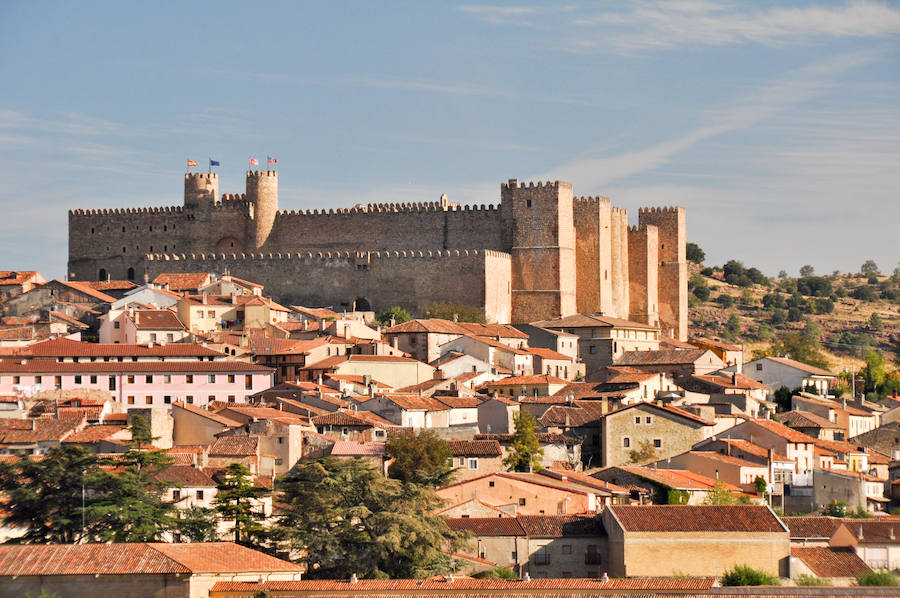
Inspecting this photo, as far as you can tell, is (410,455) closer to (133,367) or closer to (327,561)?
(327,561)

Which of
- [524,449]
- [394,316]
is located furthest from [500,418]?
[394,316]

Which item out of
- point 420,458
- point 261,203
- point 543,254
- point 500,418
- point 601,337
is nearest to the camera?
point 420,458

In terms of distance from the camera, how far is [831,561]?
3581 centimetres

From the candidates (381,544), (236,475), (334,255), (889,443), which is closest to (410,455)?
(236,475)

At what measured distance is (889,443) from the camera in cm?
5453

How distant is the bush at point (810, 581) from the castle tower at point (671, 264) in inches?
1488

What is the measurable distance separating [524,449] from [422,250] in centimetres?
2683

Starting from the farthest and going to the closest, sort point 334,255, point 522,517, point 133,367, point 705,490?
point 334,255 < point 133,367 < point 705,490 < point 522,517

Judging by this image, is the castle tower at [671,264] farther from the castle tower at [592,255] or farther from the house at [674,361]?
the house at [674,361]

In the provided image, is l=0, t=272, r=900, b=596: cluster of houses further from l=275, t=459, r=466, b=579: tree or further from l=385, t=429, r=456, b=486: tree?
l=275, t=459, r=466, b=579: tree

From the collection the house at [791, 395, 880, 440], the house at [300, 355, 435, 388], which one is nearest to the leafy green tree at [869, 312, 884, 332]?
the house at [791, 395, 880, 440]

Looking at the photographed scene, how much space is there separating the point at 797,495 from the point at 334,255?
30093 mm

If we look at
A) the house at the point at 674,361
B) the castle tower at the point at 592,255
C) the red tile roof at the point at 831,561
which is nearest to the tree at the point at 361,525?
the red tile roof at the point at 831,561

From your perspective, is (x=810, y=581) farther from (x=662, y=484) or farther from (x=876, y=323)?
(x=876, y=323)
